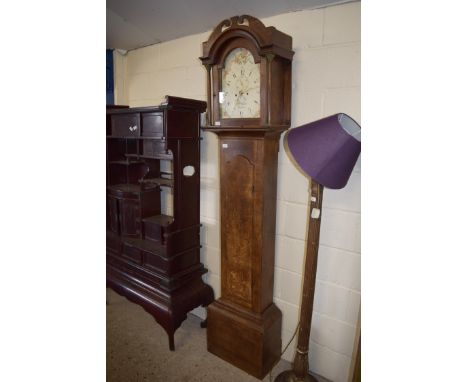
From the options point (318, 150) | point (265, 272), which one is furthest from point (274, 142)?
point (265, 272)

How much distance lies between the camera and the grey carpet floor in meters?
1.94

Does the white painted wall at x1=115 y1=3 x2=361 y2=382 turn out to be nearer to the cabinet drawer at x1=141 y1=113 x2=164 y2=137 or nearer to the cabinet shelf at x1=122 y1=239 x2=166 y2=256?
the cabinet drawer at x1=141 y1=113 x2=164 y2=137

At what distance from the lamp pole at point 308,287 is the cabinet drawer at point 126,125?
A: 136cm

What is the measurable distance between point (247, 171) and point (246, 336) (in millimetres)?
1029

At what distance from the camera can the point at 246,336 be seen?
1884mm

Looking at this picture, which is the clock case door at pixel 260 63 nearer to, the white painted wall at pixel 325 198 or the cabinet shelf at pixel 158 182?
the white painted wall at pixel 325 198

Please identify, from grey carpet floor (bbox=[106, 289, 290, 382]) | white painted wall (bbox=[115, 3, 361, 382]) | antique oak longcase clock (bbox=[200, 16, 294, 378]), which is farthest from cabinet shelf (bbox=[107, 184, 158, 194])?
grey carpet floor (bbox=[106, 289, 290, 382])

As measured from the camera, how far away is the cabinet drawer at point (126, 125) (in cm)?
219

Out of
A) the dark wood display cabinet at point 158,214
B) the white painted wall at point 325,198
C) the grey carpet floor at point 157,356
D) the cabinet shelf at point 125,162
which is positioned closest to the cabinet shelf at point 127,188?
the dark wood display cabinet at point 158,214

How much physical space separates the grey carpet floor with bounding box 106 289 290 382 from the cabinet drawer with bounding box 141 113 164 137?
5.00ft
